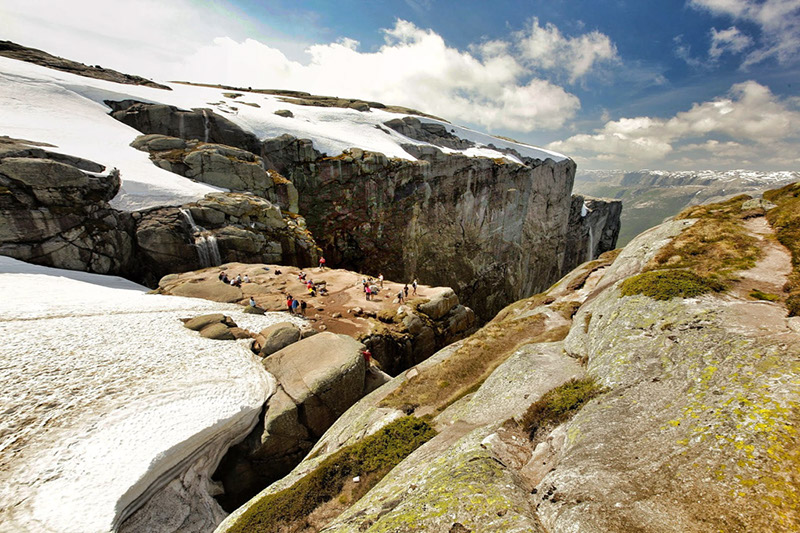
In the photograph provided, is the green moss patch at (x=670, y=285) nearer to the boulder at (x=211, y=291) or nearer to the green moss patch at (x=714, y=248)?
the green moss patch at (x=714, y=248)

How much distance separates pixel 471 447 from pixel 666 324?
7.48m

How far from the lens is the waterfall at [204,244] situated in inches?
1428

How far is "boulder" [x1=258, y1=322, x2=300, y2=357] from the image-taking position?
21391 mm

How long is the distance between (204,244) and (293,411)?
94.2 feet

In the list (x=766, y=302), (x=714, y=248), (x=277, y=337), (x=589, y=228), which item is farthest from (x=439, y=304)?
(x=589, y=228)

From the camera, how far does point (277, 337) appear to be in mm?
21922

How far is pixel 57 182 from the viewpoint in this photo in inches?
1257

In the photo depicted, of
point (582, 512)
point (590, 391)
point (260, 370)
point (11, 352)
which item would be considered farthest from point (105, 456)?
point (590, 391)

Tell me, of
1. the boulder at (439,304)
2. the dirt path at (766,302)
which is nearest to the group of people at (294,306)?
the boulder at (439,304)

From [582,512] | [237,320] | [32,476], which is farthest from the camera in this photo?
[237,320]

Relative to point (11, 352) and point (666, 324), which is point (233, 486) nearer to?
point (11, 352)

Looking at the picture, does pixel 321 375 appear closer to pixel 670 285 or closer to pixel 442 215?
pixel 670 285

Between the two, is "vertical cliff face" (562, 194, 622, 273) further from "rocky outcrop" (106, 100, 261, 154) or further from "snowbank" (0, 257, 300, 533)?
"snowbank" (0, 257, 300, 533)

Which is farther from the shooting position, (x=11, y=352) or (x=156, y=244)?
(x=156, y=244)
